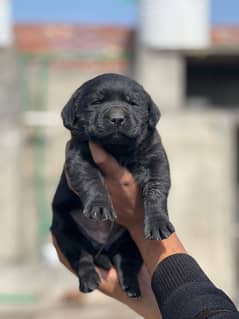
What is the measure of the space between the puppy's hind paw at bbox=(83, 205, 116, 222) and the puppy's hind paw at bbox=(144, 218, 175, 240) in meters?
0.11

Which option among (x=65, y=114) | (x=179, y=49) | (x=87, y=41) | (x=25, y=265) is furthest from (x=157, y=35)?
(x=65, y=114)

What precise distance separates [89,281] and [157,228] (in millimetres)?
354

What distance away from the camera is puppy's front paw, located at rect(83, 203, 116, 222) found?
2.44 metres

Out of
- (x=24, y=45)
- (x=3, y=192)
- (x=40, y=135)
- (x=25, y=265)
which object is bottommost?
(x=25, y=265)

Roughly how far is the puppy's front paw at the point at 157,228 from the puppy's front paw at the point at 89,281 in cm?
31

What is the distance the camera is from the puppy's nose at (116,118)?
252 centimetres

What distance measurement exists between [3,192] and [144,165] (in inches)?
303

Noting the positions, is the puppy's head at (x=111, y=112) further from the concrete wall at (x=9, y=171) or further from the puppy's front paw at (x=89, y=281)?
the concrete wall at (x=9, y=171)

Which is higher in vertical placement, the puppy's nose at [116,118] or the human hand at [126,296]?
the puppy's nose at [116,118]

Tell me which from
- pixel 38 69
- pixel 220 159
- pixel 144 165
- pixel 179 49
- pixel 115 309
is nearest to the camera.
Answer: pixel 144 165

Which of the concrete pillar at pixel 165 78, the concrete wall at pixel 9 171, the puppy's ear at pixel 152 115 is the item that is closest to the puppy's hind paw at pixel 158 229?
the puppy's ear at pixel 152 115

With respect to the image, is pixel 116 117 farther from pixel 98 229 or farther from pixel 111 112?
pixel 98 229

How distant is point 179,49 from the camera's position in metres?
9.77

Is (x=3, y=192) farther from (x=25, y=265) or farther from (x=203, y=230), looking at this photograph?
(x=203, y=230)
